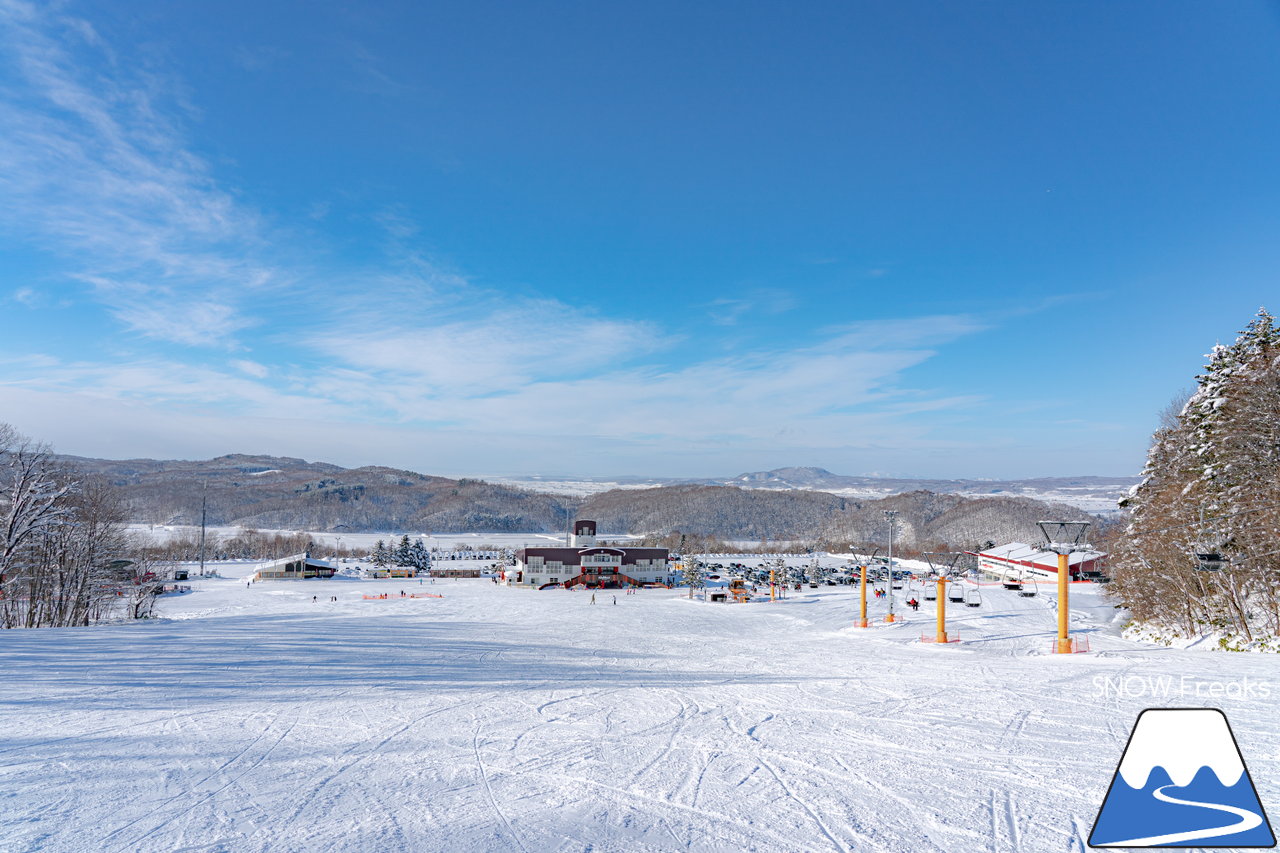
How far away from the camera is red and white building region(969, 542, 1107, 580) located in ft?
179

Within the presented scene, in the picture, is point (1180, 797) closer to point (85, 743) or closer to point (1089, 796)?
point (1089, 796)

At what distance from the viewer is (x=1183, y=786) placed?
3.89 m

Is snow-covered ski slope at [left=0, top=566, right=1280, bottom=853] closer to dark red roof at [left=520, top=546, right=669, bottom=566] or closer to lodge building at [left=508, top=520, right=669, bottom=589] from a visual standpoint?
lodge building at [left=508, top=520, right=669, bottom=589]

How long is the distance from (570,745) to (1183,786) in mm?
6273

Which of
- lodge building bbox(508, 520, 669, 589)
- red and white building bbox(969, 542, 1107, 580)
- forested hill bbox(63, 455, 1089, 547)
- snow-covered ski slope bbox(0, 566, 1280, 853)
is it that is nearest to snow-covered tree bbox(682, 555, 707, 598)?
lodge building bbox(508, 520, 669, 589)

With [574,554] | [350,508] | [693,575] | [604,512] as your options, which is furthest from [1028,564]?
[350,508]

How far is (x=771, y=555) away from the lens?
314 ft

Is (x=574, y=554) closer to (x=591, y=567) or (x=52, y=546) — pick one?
(x=591, y=567)

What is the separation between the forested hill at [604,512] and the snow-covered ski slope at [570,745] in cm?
12014

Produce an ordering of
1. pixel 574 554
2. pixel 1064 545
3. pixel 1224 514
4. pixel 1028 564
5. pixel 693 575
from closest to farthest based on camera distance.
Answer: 1. pixel 1224 514
2. pixel 1064 545
3. pixel 693 575
4. pixel 574 554
5. pixel 1028 564

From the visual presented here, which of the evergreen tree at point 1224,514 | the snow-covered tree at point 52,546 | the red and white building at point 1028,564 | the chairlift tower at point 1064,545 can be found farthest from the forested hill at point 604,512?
the snow-covered tree at point 52,546

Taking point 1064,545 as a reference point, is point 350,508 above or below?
below

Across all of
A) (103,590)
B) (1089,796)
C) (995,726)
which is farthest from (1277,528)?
(103,590)

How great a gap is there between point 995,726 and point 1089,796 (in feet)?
9.04
